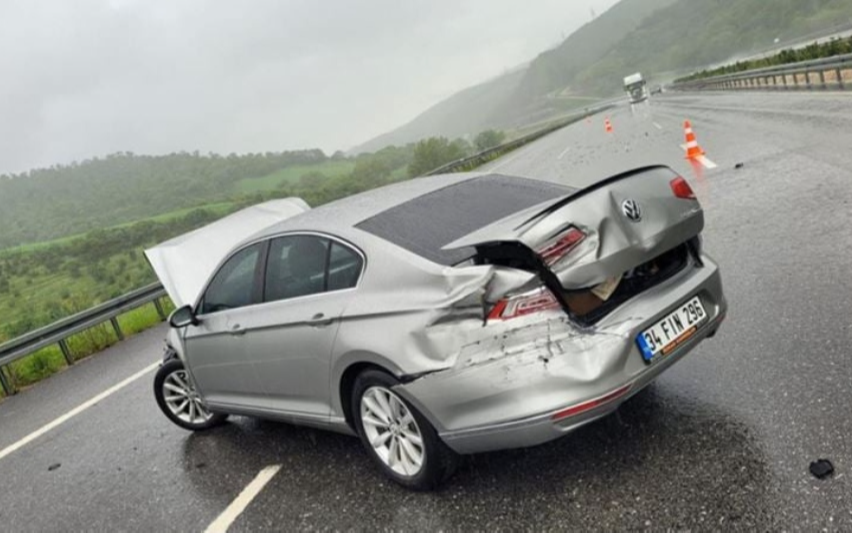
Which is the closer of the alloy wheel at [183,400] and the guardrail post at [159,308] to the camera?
the alloy wheel at [183,400]

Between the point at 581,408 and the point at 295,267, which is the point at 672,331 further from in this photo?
the point at 295,267

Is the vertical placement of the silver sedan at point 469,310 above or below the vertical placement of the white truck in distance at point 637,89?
above

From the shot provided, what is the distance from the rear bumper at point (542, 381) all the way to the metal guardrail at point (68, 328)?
8.66m

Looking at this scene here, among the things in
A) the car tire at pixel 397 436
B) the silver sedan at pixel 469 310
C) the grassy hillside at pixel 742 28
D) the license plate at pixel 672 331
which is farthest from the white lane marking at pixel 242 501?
the grassy hillside at pixel 742 28

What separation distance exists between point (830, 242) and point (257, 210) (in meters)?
6.59

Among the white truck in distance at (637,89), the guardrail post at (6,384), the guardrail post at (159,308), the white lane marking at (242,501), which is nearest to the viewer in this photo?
the white lane marking at (242,501)

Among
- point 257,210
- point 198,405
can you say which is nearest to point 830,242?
point 198,405

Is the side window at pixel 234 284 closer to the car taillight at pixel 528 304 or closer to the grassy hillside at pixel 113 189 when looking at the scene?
the car taillight at pixel 528 304

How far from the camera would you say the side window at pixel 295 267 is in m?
4.39

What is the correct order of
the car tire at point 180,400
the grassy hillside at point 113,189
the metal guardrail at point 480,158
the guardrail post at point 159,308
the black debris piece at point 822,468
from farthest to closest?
1. the grassy hillside at point 113,189
2. the metal guardrail at point 480,158
3. the guardrail post at point 159,308
4. the car tire at point 180,400
5. the black debris piece at point 822,468

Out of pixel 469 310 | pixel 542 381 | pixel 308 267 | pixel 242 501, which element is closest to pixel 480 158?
pixel 308 267

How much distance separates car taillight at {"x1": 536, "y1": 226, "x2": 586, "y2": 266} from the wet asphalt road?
1.25m

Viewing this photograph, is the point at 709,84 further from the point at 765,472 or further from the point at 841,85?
the point at 765,472

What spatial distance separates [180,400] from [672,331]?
4423mm
